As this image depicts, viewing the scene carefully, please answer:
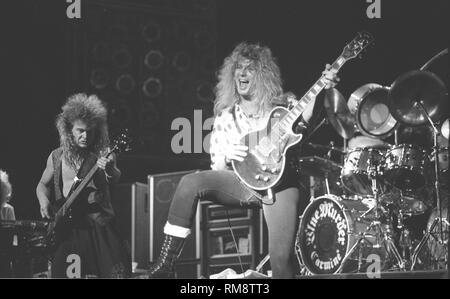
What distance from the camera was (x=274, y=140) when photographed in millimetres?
5234

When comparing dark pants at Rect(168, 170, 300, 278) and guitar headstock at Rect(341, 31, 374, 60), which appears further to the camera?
guitar headstock at Rect(341, 31, 374, 60)

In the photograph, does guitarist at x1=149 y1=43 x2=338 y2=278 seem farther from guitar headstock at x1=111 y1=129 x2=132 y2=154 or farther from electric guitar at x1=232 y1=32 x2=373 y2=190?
guitar headstock at x1=111 y1=129 x2=132 y2=154

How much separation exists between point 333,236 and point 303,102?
1703 mm

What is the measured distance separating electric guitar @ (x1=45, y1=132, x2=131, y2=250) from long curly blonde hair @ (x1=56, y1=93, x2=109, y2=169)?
0.12 metres

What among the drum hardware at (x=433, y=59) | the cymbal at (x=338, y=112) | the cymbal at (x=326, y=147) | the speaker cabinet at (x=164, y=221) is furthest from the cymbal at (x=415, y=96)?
the speaker cabinet at (x=164, y=221)

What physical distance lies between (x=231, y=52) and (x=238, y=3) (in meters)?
0.38

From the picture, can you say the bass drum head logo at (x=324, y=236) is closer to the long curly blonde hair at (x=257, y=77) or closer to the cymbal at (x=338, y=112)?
the cymbal at (x=338, y=112)

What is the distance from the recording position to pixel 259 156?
5262 millimetres

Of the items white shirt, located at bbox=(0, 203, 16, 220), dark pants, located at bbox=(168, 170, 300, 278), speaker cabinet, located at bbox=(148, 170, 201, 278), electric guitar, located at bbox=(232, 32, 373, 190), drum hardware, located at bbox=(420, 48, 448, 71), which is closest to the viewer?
dark pants, located at bbox=(168, 170, 300, 278)

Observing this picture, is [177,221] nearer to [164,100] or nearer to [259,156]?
[259,156]

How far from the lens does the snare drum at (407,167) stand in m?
6.13

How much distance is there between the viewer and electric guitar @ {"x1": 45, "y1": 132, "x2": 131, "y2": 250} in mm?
5750

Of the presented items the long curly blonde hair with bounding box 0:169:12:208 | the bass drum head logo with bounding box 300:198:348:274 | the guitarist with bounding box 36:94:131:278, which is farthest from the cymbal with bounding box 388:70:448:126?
the long curly blonde hair with bounding box 0:169:12:208
